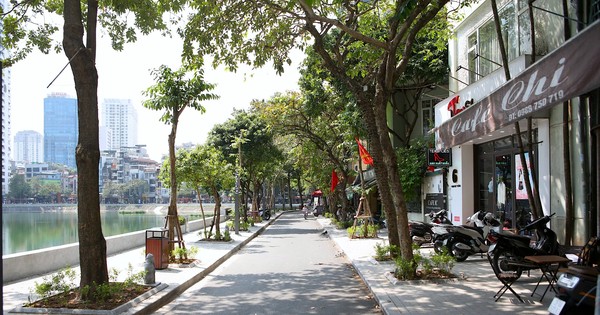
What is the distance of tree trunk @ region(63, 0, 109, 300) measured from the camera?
8008mm

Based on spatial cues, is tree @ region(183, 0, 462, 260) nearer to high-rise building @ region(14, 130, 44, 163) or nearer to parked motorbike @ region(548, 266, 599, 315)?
parked motorbike @ region(548, 266, 599, 315)

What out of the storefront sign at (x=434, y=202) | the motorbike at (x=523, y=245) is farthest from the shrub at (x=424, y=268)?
the storefront sign at (x=434, y=202)

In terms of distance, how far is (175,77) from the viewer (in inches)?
534

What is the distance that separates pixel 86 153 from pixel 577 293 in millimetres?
7115

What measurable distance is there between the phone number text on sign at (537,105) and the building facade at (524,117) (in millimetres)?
11

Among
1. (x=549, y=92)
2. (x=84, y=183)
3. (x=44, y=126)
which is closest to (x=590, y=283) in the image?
(x=549, y=92)

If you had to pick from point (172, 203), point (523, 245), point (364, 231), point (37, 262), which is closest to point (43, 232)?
point (364, 231)

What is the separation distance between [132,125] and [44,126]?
56422mm

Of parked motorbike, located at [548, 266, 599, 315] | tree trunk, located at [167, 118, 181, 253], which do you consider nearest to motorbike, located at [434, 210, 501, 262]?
tree trunk, located at [167, 118, 181, 253]

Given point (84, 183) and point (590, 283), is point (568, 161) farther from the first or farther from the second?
point (84, 183)

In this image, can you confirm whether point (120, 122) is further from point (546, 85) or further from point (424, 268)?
point (546, 85)

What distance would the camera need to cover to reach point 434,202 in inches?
832

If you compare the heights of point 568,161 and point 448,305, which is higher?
point 568,161

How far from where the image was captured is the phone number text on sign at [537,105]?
501 centimetres
